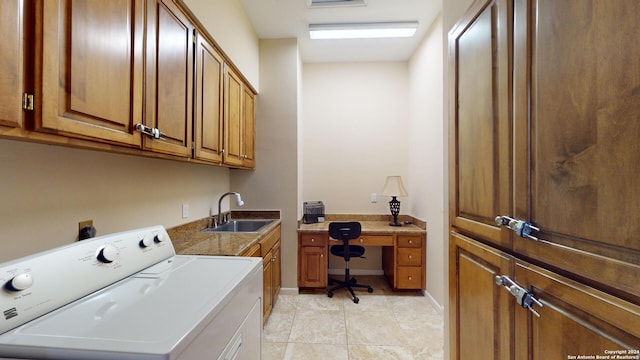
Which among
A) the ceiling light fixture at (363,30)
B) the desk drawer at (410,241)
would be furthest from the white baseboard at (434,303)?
the ceiling light fixture at (363,30)

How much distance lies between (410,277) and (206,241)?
7.60 ft

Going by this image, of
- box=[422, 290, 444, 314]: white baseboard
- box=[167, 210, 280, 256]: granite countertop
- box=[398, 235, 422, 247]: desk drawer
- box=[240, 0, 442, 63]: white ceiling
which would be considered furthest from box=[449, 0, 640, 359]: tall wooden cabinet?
box=[398, 235, 422, 247]: desk drawer

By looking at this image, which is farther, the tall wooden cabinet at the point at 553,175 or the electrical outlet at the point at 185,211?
the electrical outlet at the point at 185,211

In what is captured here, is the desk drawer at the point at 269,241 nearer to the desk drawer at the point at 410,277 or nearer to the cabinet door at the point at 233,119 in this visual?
the cabinet door at the point at 233,119

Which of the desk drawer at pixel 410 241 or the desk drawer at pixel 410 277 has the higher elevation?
the desk drawer at pixel 410 241

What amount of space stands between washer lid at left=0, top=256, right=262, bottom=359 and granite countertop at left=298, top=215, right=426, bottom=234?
210 cm

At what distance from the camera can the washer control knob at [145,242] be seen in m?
1.21

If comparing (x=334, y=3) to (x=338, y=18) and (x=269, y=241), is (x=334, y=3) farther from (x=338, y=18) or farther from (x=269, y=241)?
(x=269, y=241)

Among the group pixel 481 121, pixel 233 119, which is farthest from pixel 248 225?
pixel 481 121

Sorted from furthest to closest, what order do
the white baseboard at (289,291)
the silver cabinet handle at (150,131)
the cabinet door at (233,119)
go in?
1. the white baseboard at (289,291)
2. the cabinet door at (233,119)
3. the silver cabinet handle at (150,131)

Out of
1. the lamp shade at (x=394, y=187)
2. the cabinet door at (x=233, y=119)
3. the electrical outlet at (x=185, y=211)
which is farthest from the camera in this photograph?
the lamp shade at (x=394, y=187)

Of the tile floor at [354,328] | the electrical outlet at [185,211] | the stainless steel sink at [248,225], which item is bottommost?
the tile floor at [354,328]

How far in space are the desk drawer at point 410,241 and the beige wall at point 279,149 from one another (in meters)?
1.23

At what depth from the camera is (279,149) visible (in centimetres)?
312
